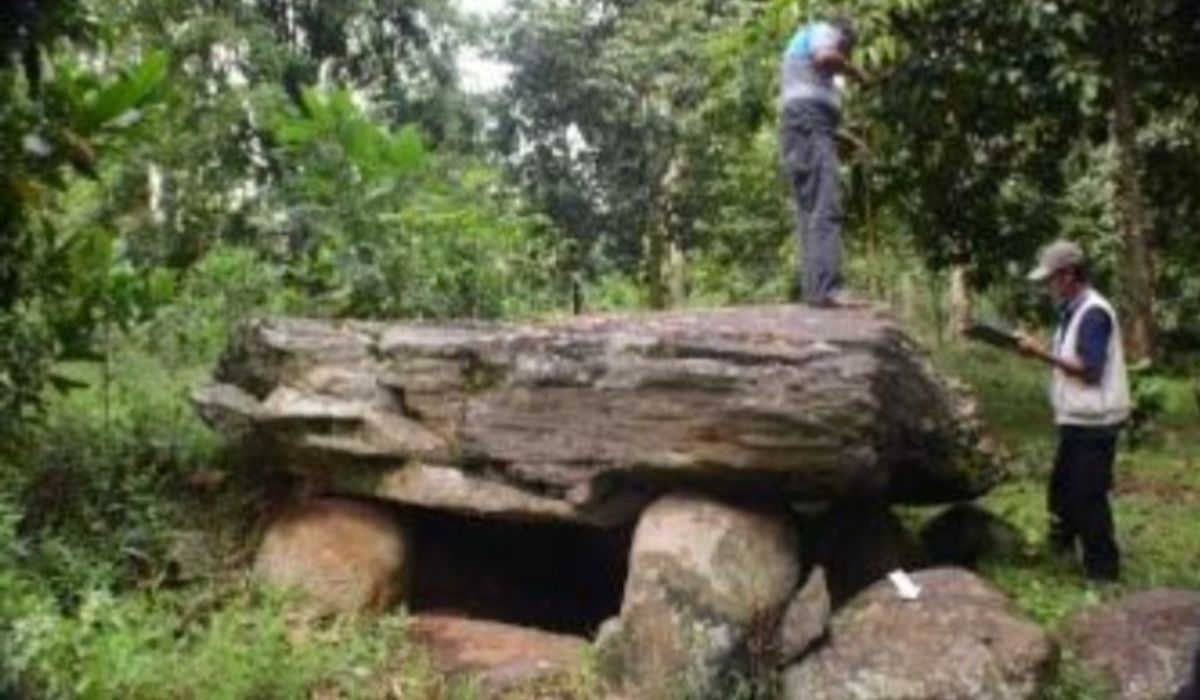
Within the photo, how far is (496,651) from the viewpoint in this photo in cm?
876

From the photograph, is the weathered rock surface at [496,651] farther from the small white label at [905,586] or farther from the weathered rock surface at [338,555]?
the small white label at [905,586]

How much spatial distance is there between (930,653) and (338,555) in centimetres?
334

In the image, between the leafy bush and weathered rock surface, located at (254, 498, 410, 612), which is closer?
weathered rock surface, located at (254, 498, 410, 612)

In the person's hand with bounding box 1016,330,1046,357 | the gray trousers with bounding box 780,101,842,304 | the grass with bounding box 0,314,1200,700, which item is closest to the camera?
the grass with bounding box 0,314,1200,700

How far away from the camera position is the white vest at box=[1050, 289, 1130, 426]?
9.12 m

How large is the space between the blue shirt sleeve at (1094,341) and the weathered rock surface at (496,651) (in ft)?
10.2

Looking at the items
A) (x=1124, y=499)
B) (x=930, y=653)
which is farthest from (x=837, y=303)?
(x=1124, y=499)

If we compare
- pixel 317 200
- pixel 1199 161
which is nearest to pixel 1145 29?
pixel 1199 161

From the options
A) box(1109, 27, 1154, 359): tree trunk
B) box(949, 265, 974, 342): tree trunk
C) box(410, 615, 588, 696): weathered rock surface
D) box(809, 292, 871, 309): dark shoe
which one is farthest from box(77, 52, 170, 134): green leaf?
box(949, 265, 974, 342): tree trunk

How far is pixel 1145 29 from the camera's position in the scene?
1322cm

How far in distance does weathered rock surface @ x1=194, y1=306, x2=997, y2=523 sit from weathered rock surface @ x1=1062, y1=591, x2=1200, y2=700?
1.28 meters

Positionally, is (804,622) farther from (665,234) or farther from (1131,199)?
(665,234)

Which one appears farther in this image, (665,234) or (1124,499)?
(665,234)

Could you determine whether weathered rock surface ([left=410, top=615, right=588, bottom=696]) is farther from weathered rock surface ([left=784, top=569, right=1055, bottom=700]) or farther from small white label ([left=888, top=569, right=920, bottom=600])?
small white label ([left=888, top=569, right=920, bottom=600])
